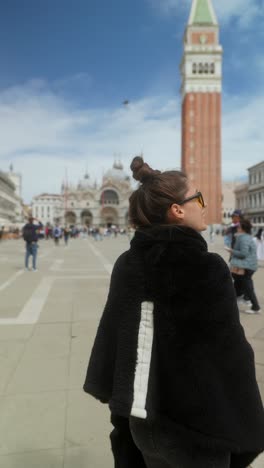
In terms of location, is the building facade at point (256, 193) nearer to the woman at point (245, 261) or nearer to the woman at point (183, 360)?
the woman at point (245, 261)

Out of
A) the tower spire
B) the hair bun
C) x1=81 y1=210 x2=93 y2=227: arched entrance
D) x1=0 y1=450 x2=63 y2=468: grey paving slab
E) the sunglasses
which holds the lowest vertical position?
Answer: x1=0 y1=450 x2=63 y2=468: grey paving slab

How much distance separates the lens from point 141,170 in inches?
59.9

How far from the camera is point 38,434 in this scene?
102 inches

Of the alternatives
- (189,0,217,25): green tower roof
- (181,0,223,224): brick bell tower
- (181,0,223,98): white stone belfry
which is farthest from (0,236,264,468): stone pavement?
(189,0,217,25): green tower roof

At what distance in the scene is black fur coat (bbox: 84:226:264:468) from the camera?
4.04 feet

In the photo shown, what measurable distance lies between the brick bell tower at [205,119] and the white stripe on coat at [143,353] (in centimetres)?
5591

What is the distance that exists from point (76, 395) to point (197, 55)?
6212 cm

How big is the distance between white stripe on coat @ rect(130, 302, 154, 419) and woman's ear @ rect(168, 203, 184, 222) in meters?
0.35

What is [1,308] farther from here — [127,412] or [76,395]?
[127,412]

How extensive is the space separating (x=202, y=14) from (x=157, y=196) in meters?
69.0

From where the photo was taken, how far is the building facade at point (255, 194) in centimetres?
6231

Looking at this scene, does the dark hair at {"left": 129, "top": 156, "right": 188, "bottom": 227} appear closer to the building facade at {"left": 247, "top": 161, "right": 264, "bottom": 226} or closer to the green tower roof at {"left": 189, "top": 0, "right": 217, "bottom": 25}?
the building facade at {"left": 247, "top": 161, "right": 264, "bottom": 226}

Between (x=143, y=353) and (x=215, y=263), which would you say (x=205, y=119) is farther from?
(x=143, y=353)

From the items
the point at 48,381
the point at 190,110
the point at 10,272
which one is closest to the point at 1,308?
the point at 48,381
